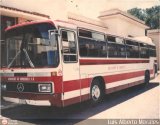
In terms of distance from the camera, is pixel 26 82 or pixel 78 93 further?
pixel 78 93

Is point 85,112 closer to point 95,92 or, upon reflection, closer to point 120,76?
point 95,92

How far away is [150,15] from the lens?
63281 mm

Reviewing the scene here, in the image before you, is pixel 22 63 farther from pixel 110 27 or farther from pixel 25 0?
pixel 110 27

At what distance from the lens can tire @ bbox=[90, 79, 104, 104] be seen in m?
9.49

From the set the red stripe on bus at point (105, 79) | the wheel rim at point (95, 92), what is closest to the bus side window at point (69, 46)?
the red stripe on bus at point (105, 79)

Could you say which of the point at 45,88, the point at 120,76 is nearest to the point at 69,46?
the point at 45,88

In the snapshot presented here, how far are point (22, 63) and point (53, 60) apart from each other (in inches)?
41.0

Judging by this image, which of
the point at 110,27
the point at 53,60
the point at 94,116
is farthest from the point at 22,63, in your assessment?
the point at 110,27

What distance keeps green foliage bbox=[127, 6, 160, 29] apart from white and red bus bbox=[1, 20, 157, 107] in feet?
169

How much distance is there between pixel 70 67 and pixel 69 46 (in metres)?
0.61

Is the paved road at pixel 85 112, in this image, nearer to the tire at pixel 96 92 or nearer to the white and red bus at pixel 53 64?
the tire at pixel 96 92

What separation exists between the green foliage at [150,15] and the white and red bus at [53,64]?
5166cm

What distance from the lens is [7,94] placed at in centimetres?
839

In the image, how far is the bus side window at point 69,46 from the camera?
779 cm
